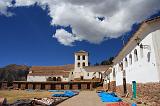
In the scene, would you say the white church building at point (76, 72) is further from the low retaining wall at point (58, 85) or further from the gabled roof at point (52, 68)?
the low retaining wall at point (58, 85)

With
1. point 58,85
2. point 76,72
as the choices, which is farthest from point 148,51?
point 76,72

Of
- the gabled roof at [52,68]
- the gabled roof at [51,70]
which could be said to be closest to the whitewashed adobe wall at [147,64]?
the gabled roof at [51,70]

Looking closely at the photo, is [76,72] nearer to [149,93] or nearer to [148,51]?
[149,93]

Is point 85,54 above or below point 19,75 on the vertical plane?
above

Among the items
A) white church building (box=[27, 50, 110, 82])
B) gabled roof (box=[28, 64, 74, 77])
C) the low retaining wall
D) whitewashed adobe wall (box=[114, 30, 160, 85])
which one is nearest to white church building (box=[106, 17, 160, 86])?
whitewashed adobe wall (box=[114, 30, 160, 85])

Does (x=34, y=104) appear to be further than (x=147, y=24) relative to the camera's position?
Yes

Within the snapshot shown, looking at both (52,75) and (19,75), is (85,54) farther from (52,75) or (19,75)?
(19,75)

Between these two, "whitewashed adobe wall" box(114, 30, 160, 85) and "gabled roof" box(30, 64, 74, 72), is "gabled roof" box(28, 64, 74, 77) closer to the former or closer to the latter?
"gabled roof" box(30, 64, 74, 72)

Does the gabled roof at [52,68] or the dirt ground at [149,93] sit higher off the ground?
the gabled roof at [52,68]

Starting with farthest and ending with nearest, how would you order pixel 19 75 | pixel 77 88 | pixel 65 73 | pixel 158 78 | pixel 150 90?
pixel 19 75 < pixel 65 73 < pixel 77 88 < pixel 150 90 < pixel 158 78

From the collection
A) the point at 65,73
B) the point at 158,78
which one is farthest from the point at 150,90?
the point at 65,73

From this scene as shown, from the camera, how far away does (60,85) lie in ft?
179

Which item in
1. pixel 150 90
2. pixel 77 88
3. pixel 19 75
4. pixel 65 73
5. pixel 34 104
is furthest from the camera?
pixel 19 75

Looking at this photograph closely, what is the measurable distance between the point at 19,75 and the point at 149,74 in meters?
98.0
